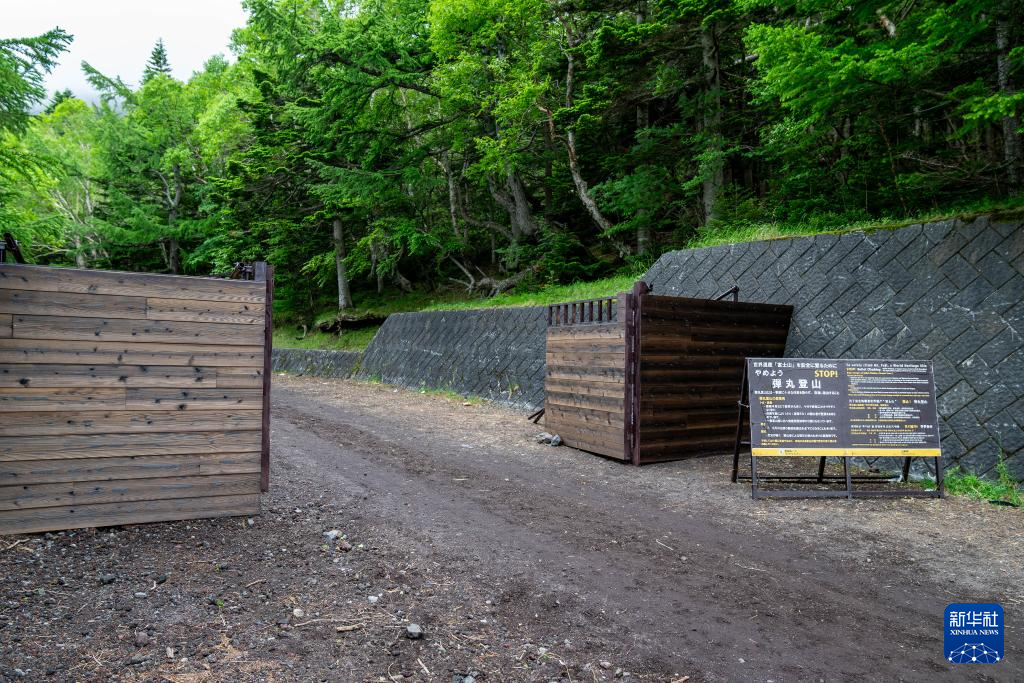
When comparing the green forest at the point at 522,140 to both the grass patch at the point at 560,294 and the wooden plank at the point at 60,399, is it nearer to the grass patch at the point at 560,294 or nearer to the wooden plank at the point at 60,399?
the grass patch at the point at 560,294

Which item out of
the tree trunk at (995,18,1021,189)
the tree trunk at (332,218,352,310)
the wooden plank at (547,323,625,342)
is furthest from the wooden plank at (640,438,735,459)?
the tree trunk at (332,218,352,310)

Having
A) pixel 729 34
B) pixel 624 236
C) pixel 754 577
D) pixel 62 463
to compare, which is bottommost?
pixel 754 577

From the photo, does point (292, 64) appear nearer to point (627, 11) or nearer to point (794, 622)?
point (627, 11)

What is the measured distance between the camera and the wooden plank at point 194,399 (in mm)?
4641

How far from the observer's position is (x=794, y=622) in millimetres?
3439

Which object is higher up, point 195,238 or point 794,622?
point 195,238

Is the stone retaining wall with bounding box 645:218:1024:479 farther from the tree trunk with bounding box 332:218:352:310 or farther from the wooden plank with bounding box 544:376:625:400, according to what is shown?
the tree trunk with bounding box 332:218:352:310

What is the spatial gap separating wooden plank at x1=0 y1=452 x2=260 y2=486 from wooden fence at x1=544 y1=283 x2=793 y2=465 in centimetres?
464

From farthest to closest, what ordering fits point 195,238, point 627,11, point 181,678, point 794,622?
point 195,238, point 627,11, point 794,622, point 181,678

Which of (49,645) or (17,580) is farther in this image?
(17,580)

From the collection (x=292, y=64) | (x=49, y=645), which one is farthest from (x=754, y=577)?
(x=292, y=64)

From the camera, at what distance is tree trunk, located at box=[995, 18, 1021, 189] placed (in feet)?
25.9

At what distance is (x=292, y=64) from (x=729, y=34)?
13778 mm

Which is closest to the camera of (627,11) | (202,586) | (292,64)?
(202,586)
